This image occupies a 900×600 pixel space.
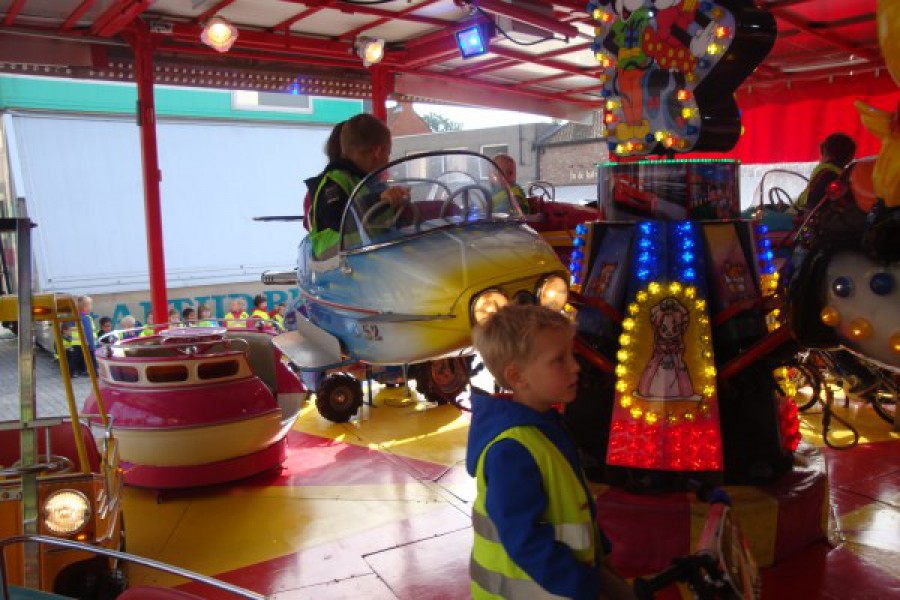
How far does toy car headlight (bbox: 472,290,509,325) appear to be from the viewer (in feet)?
11.1

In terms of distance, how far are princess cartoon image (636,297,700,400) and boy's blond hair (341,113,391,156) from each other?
162 cm

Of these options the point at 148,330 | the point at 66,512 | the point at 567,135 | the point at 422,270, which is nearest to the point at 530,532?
the point at 422,270

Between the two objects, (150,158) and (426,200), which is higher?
(150,158)

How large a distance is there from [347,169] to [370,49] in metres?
5.57

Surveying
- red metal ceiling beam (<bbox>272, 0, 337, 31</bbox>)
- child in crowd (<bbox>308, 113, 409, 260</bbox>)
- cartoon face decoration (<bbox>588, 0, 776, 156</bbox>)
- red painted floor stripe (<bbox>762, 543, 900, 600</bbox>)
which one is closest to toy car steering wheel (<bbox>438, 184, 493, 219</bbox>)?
child in crowd (<bbox>308, 113, 409, 260</bbox>)

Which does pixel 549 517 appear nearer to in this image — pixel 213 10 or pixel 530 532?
pixel 530 532

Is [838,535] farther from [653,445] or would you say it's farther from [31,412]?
[31,412]

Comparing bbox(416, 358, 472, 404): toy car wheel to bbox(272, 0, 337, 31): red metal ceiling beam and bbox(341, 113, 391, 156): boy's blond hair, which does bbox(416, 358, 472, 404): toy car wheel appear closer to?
bbox(341, 113, 391, 156): boy's blond hair

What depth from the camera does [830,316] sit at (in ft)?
8.20

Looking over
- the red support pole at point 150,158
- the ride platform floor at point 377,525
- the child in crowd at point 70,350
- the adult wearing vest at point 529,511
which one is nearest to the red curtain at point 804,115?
the ride platform floor at point 377,525

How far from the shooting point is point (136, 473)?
16.0 ft

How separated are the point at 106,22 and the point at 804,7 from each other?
7384mm

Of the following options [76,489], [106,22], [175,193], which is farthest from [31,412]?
[175,193]

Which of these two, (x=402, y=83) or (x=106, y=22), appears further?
(x=402, y=83)
